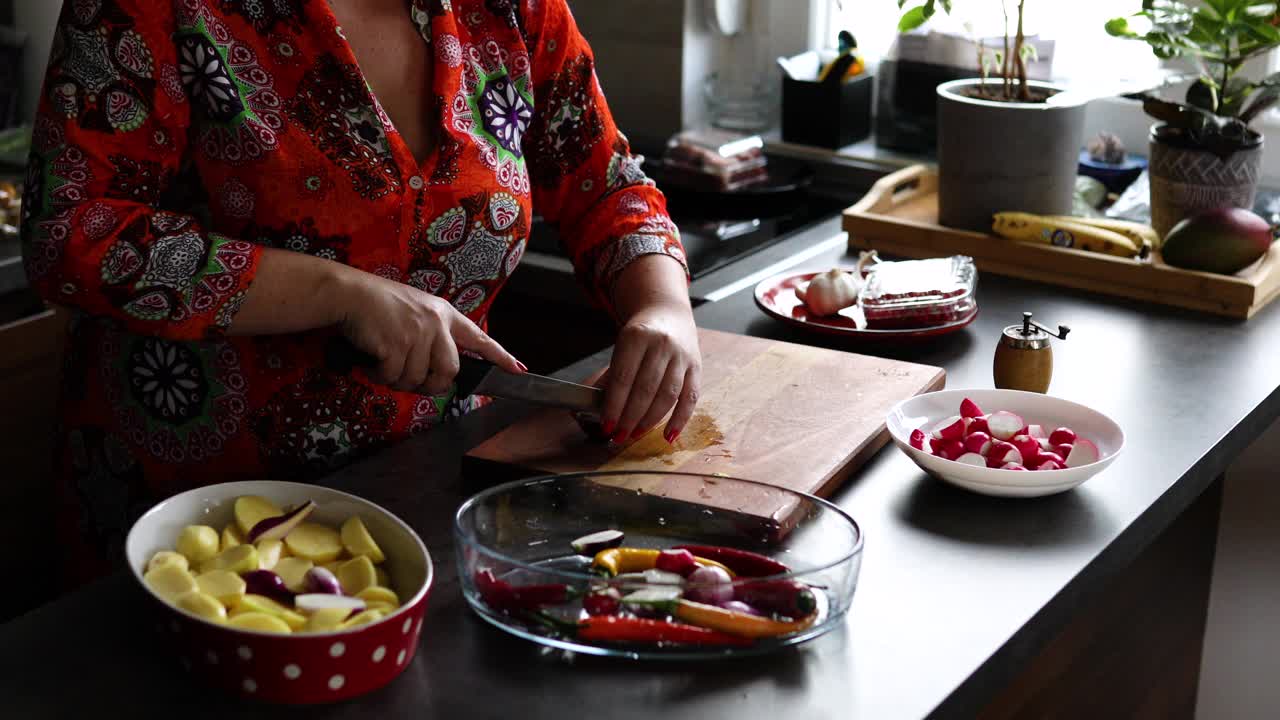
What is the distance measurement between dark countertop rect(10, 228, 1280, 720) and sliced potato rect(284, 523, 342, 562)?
0.27 ft

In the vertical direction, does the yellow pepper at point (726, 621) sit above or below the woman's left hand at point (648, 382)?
below

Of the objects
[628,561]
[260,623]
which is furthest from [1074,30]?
[260,623]

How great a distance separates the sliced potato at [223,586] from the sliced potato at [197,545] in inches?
1.4

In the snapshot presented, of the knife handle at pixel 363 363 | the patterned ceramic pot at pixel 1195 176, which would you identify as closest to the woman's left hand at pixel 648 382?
the knife handle at pixel 363 363

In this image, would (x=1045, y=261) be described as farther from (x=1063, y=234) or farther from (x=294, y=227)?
(x=294, y=227)

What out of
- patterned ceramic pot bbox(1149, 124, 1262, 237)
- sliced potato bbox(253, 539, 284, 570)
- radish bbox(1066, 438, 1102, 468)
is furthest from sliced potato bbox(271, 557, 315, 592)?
patterned ceramic pot bbox(1149, 124, 1262, 237)

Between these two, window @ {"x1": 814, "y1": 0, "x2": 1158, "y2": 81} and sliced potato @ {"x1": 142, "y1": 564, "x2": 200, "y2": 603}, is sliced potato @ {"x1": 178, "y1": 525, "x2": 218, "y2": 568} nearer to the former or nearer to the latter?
sliced potato @ {"x1": 142, "y1": 564, "x2": 200, "y2": 603}

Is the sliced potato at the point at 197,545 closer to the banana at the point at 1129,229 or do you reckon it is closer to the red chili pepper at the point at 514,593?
the red chili pepper at the point at 514,593

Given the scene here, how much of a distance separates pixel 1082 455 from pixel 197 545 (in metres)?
0.72

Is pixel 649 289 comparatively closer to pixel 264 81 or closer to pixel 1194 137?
pixel 264 81

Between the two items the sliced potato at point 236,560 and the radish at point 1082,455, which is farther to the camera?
the radish at point 1082,455

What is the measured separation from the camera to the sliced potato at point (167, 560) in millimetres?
879

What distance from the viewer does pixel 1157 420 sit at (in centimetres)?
133

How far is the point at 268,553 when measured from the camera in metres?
0.91
